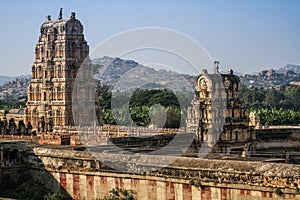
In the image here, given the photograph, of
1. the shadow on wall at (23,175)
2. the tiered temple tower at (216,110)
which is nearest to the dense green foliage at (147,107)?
the tiered temple tower at (216,110)

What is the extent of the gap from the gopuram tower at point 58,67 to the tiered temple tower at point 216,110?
17901mm

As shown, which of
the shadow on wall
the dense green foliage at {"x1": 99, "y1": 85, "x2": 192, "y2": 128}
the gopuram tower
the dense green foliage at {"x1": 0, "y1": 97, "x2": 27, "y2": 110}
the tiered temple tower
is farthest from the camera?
the dense green foliage at {"x1": 0, "y1": 97, "x2": 27, "y2": 110}

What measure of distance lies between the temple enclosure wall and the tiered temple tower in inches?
540

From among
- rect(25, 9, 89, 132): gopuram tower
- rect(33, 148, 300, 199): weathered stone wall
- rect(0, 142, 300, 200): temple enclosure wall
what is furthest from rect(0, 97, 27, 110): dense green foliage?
rect(33, 148, 300, 199): weathered stone wall

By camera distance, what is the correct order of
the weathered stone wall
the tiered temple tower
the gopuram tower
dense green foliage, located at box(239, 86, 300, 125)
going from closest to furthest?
1. the weathered stone wall
2. the tiered temple tower
3. the gopuram tower
4. dense green foliage, located at box(239, 86, 300, 125)

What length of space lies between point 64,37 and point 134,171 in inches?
1289

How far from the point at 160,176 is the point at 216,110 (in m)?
16.6

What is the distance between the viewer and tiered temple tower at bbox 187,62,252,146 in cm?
3484

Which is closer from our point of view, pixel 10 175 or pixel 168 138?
pixel 10 175

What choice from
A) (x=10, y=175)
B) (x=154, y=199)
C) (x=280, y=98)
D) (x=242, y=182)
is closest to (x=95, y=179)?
(x=154, y=199)

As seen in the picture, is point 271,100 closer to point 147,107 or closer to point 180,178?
point 147,107

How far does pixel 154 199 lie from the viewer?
18.8 meters

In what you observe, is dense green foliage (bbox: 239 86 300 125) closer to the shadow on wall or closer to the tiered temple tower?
the tiered temple tower

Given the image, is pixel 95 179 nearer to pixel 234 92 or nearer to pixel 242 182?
pixel 242 182
